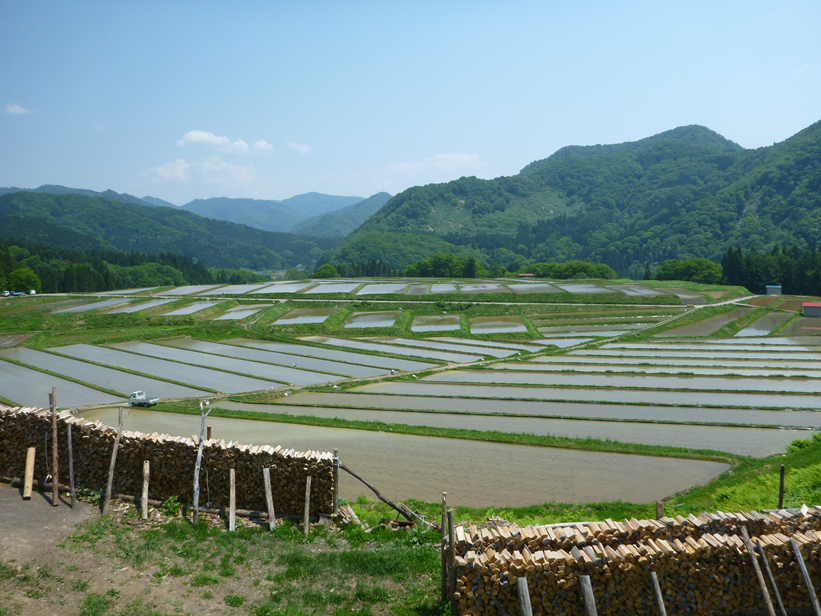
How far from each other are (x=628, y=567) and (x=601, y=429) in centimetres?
1496

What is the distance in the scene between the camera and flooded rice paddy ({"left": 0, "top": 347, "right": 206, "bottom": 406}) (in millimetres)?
29125

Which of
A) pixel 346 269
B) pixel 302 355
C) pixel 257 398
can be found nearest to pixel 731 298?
pixel 302 355

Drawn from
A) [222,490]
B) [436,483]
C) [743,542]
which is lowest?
[436,483]

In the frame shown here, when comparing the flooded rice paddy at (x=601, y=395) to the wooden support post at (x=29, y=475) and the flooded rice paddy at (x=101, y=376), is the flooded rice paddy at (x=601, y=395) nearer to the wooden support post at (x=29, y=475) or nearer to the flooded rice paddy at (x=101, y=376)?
the flooded rice paddy at (x=101, y=376)

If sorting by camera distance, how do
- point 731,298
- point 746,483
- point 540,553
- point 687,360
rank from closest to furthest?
point 540,553, point 746,483, point 687,360, point 731,298

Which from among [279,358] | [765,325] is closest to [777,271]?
[765,325]

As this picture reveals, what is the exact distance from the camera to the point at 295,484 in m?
13.1

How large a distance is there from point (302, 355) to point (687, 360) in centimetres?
2848

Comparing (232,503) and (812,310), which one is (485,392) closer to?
(232,503)

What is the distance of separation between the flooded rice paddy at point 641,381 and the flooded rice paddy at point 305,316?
23.7 metres

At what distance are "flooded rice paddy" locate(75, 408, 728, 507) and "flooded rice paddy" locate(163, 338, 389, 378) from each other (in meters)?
11.6

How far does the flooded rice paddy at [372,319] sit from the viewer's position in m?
52.9

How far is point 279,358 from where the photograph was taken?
38.8m

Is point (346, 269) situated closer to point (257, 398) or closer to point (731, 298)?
point (731, 298)
